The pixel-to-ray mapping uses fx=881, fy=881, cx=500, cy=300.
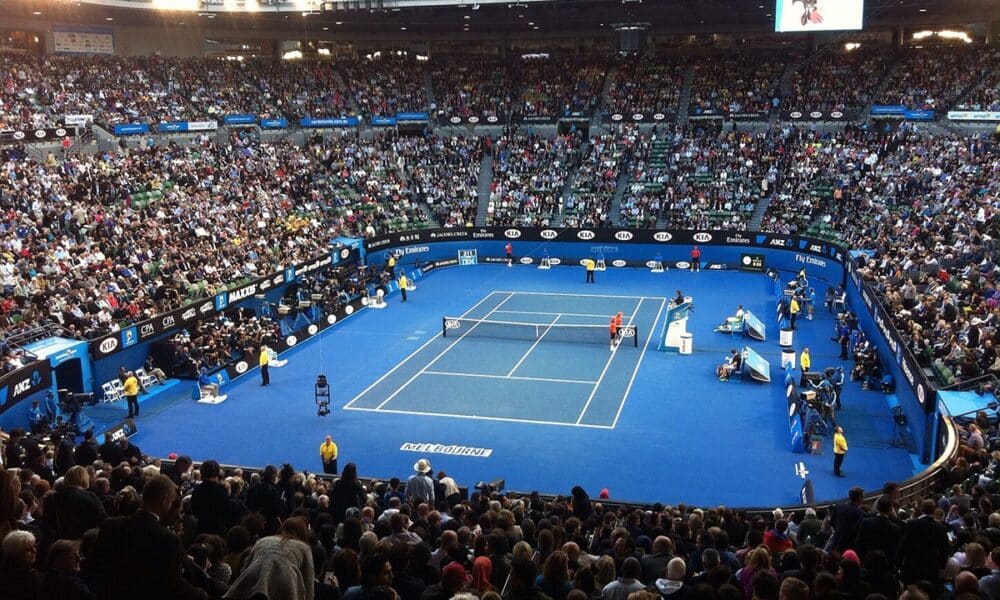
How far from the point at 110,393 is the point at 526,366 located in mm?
14911

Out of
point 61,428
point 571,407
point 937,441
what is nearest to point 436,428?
point 571,407

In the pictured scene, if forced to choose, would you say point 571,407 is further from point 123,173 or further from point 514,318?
point 123,173

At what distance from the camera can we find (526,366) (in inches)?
1336

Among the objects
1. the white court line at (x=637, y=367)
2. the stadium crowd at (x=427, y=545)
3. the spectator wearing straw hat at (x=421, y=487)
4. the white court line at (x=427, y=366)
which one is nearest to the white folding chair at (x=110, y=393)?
the white court line at (x=427, y=366)

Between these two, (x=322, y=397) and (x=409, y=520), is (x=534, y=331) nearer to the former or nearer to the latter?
(x=322, y=397)

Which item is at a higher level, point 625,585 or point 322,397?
point 625,585

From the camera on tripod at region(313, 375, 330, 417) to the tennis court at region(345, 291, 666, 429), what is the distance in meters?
0.83

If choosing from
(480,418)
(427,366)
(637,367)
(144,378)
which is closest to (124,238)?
(144,378)

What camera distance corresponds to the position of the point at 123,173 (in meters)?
44.4

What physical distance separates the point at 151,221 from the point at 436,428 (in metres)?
21.1

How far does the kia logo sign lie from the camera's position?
3050 cm

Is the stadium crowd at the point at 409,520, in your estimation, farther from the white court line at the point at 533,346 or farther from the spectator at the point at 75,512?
the white court line at the point at 533,346

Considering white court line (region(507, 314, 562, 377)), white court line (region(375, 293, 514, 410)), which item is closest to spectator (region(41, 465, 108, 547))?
white court line (region(375, 293, 514, 410))

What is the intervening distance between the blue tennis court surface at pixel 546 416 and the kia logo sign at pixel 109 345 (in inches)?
105
